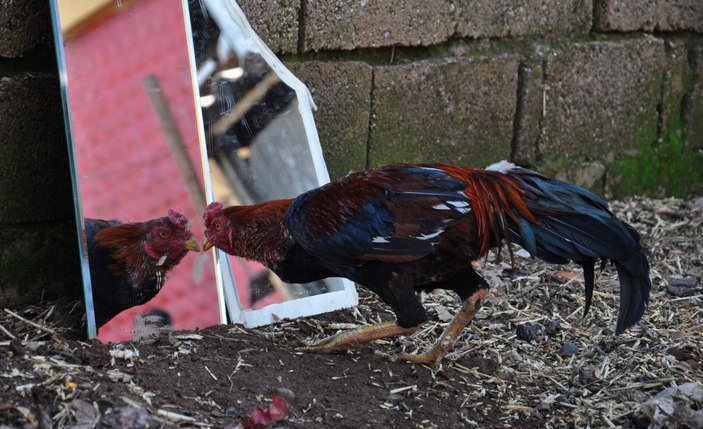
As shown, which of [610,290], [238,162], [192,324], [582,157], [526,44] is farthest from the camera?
[582,157]

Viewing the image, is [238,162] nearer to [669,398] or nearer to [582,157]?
[669,398]

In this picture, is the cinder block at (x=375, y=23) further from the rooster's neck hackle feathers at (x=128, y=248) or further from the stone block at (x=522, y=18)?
the rooster's neck hackle feathers at (x=128, y=248)

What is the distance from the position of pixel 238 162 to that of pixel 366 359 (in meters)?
1.07

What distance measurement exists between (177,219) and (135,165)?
0.93ft

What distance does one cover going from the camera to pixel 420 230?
3.28 metres

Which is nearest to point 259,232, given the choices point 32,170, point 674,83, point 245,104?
point 245,104

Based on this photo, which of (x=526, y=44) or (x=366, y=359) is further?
(x=526, y=44)

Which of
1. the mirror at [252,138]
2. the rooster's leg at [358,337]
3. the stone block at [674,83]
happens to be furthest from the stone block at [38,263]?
the stone block at [674,83]

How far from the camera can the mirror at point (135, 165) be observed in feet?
11.7

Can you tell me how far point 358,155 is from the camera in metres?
4.78

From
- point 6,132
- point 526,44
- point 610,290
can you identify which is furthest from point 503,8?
point 6,132

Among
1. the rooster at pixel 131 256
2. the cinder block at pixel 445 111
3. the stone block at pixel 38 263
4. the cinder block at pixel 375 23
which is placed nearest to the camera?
the rooster at pixel 131 256

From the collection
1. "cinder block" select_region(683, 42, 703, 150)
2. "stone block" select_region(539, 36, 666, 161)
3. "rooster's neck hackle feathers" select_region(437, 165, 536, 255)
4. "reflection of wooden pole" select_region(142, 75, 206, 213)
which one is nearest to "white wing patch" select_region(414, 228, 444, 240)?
"rooster's neck hackle feathers" select_region(437, 165, 536, 255)

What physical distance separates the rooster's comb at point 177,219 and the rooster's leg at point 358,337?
0.68 metres
